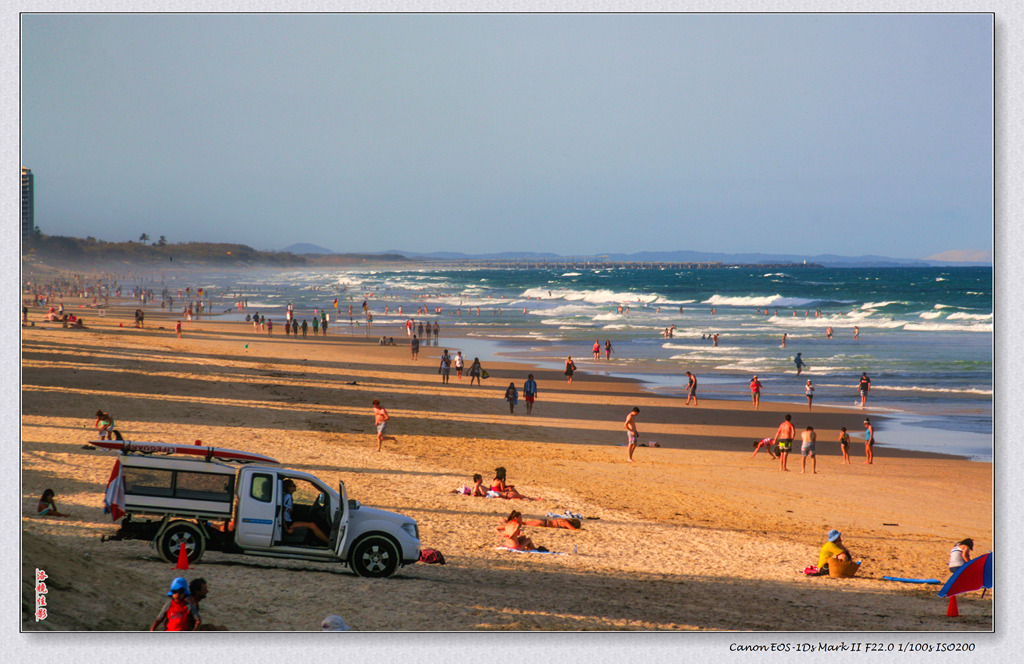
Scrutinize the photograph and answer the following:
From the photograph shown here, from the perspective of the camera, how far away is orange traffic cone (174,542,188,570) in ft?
31.0

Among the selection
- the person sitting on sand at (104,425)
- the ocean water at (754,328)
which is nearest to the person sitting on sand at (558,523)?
the ocean water at (754,328)

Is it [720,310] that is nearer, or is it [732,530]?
[732,530]

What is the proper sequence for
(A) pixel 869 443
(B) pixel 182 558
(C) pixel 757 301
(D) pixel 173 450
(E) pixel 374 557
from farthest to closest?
1. (C) pixel 757 301
2. (A) pixel 869 443
3. (E) pixel 374 557
4. (B) pixel 182 558
5. (D) pixel 173 450

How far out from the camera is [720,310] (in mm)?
80062

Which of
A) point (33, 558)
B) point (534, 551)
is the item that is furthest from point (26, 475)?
point (534, 551)

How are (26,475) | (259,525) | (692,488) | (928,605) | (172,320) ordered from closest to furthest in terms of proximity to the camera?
(259,525)
(928,605)
(26,475)
(692,488)
(172,320)

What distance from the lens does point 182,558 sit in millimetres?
9453

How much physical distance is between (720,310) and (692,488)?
6564 cm

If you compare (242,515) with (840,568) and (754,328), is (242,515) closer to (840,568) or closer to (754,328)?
(840,568)

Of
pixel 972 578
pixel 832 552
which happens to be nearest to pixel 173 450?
pixel 832 552

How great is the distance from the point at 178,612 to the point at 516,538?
5.08 meters

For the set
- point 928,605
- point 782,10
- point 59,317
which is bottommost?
point 928,605

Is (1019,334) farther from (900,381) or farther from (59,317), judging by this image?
(59,317)

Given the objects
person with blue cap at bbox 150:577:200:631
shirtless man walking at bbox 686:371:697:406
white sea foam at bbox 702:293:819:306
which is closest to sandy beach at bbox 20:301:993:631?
person with blue cap at bbox 150:577:200:631
